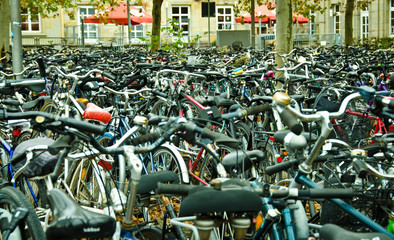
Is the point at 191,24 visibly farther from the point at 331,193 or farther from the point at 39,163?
the point at 331,193

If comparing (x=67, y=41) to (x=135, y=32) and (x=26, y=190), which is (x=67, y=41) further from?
(x=26, y=190)

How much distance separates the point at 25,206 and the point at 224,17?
4288 centimetres

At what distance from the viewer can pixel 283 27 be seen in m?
11.5

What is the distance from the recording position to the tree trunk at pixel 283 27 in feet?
37.3

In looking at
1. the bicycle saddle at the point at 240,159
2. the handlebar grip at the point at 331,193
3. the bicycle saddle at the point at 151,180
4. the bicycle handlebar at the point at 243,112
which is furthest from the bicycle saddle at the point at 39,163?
the handlebar grip at the point at 331,193

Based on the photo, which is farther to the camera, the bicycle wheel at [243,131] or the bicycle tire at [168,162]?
the bicycle wheel at [243,131]

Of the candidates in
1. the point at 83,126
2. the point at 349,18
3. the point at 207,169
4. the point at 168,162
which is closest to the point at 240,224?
the point at 83,126

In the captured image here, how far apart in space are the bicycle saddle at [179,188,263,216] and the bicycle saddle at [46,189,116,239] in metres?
0.38

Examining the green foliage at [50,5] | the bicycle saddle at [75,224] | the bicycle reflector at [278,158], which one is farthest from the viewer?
the green foliage at [50,5]

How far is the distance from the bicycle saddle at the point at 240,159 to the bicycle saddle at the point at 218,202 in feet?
2.77

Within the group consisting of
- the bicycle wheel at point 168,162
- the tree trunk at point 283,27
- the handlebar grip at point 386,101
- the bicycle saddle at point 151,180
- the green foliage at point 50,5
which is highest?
the green foliage at point 50,5

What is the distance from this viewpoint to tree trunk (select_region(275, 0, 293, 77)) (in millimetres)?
11359

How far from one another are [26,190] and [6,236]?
1408 millimetres

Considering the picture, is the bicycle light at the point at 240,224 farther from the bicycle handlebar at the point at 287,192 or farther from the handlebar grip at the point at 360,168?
the handlebar grip at the point at 360,168
